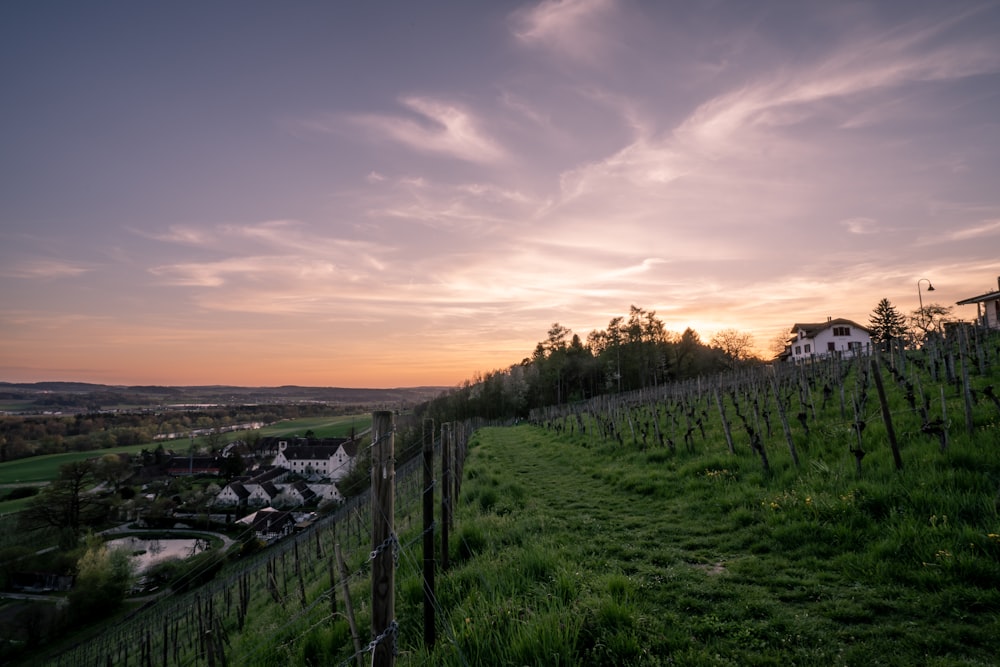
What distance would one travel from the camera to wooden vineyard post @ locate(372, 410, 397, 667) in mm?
3486

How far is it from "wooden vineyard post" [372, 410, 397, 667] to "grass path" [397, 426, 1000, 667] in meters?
0.88

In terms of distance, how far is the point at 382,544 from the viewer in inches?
143

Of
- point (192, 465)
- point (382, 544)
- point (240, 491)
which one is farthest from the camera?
point (192, 465)

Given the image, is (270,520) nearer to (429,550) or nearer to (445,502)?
(445,502)

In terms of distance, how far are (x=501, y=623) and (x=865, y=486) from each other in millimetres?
6394

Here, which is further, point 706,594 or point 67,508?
point 67,508

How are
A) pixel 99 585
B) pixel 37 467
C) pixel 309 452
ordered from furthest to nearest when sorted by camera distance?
pixel 309 452 < pixel 37 467 < pixel 99 585

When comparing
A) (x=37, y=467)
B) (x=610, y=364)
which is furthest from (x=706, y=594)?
(x=37, y=467)

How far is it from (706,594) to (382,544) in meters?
3.97

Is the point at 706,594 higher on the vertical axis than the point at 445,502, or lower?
lower

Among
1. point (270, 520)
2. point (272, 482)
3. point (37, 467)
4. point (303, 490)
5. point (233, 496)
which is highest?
point (37, 467)

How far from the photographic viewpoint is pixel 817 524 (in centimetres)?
652

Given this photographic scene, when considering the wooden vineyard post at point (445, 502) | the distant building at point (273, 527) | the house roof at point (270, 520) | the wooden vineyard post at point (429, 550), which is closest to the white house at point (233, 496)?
the house roof at point (270, 520)

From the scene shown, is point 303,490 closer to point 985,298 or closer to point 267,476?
point 267,476
